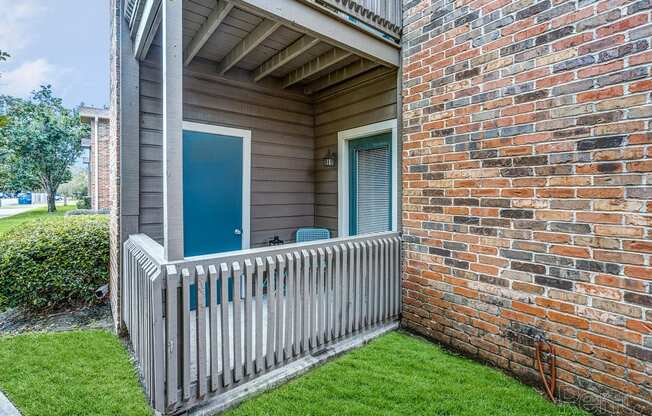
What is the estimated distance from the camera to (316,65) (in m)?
3.79

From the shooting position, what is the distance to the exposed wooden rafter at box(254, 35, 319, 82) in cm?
324

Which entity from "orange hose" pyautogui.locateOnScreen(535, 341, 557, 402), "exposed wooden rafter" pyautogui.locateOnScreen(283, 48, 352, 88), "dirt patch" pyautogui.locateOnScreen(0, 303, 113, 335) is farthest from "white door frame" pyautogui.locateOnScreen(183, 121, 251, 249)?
"orange hose" pyautogui.locateOnScreen(535, 341, 557, 402)

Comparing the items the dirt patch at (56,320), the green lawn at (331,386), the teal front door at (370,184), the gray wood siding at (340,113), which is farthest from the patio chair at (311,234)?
the dirt patch at (56,320)

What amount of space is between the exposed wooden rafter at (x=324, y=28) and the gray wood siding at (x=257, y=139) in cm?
154

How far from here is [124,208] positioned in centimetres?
304

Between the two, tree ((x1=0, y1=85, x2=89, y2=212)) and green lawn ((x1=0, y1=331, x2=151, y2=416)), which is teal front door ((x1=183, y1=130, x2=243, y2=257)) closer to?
green lawn ((x1=0, y1=331, x2=151, y2=416))

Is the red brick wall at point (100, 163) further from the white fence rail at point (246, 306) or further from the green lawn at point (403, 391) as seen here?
the green lawn at point (403, 391)

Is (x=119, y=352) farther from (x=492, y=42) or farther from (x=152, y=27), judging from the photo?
(x=492, y=42)

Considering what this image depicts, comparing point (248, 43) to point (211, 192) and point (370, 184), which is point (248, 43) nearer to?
point (211, 192)

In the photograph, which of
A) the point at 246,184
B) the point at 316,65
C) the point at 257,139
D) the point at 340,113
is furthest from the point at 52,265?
the point at 340,113

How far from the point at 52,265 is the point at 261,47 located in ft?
11.1

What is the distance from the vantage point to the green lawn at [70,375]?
207 centimetres

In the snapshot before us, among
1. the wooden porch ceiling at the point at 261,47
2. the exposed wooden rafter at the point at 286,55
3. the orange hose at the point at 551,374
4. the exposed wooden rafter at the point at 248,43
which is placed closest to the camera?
the orange hose at the point at 551,374

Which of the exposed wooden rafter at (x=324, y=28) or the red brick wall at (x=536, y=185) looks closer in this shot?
the red brick wall at (x=536, y=185)
